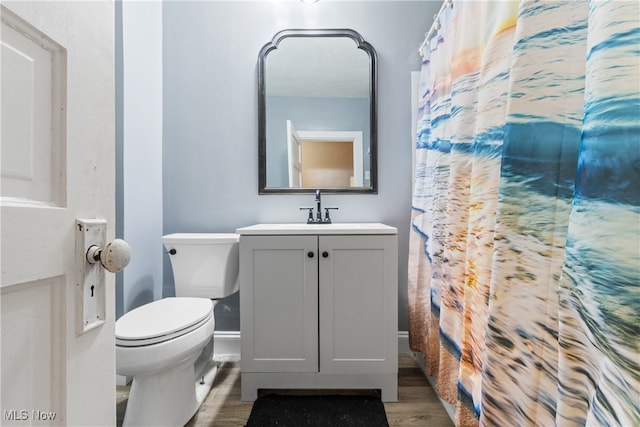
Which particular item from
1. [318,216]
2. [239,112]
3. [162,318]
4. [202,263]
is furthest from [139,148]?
[318,216]

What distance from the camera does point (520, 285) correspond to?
2.43 feet

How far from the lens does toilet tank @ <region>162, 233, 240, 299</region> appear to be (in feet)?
5.37

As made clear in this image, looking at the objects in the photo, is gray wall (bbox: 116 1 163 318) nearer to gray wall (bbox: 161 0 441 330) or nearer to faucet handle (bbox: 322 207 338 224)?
gray wall (bbox: 161 0 441 330)

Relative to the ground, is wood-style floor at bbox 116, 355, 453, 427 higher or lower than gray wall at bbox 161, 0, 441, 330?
lower

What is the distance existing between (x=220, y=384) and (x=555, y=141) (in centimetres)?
179

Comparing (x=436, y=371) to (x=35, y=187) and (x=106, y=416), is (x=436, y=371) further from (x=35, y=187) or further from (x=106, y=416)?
(x=35, y=187)

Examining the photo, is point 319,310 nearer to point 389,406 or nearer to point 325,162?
point 389,406

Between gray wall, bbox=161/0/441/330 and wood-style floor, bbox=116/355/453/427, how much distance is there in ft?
1.25

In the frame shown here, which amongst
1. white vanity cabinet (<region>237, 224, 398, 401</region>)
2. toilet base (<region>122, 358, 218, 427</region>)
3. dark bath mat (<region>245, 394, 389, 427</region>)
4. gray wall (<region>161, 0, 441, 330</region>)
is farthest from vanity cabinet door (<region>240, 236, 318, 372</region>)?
gray wall (<region>161, 0, 441, 330</region>)

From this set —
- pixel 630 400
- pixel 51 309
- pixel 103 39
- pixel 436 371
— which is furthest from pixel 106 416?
pixel 436 371

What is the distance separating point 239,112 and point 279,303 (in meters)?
1.25

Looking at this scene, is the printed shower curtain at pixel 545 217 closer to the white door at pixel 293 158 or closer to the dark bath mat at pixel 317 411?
the dark bath mat at pixel 317 411

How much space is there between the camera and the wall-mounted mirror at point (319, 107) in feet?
6.23

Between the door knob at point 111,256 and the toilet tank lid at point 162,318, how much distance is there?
0.82 meters
